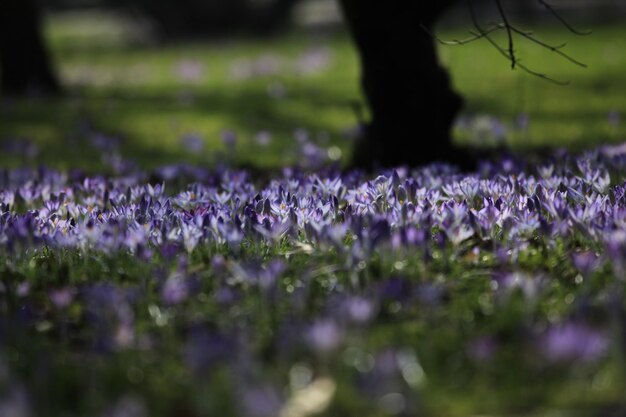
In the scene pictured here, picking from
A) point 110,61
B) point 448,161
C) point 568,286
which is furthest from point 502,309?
point 110,61

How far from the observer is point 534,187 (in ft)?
16.5

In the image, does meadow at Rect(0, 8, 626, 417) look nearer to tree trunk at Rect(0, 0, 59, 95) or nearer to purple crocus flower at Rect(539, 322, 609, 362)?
purple crocus flower at Rect(539, 322, 609, 362)

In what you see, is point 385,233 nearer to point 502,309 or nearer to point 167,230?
point 502,309

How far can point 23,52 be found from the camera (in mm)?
14672

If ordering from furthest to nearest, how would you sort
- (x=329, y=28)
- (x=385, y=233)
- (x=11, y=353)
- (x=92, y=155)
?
(x=329, y=28), (x=92, y=155), (x=385, y=233), (x=11, y=353)

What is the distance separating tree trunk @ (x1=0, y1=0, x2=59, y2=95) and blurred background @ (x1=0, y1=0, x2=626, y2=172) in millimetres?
120

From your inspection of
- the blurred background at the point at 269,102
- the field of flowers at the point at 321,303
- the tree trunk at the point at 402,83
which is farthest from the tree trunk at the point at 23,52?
the field of flowers at the point at 321,303

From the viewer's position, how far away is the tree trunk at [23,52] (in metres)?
14.6

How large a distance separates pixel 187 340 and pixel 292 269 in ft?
2.73

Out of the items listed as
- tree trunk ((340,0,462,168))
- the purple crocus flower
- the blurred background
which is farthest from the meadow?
the blurred background

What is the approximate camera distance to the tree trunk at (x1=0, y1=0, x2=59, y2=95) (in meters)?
14.6

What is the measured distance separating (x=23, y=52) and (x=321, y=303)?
39.2 feet

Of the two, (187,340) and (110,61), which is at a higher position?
(110,61)

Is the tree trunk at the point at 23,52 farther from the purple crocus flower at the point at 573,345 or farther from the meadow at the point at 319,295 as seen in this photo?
the purple crocus flower at the point at 573,345
